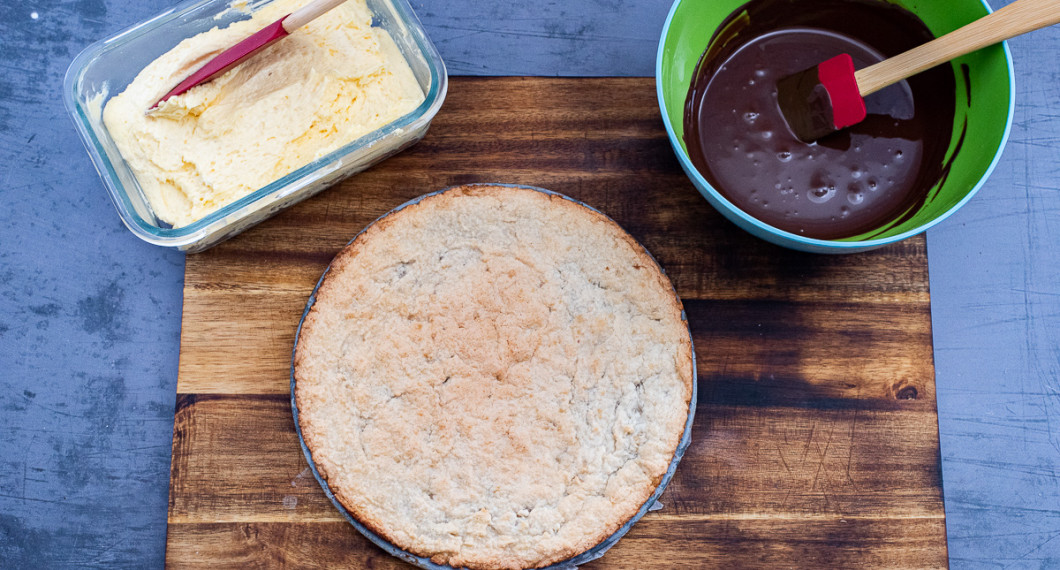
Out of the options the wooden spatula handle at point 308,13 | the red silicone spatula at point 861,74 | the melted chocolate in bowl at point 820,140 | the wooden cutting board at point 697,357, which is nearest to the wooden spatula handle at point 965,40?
the red silicone spatula at point 861,74

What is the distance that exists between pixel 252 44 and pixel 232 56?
0.06 meters

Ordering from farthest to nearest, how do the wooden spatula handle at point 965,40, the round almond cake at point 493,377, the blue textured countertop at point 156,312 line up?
the blue textured countertop at point 156,312
the round almond cake at point 493,377
the wooden spatula handle at point 965,40

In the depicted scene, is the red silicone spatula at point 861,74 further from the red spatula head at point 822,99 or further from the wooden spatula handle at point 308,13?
the wooden spatula handle at point 308,13

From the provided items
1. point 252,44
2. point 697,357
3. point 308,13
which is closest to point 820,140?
point 697,357

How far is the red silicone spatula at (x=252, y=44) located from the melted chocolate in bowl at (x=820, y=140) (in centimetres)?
89

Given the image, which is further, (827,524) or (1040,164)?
(1040,164)

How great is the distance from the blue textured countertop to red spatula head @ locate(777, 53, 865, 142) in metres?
0.40

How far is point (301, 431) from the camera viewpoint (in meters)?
1.66

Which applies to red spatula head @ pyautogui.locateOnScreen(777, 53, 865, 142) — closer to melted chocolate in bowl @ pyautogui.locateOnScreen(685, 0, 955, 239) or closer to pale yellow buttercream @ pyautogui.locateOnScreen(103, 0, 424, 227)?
melted chocolate in bowl @ pyautogui.locateOnScreen(685, 0, 955, 239)

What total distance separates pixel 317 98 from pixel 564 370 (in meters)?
0.88

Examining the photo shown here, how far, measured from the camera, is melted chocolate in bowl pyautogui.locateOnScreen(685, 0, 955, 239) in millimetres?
1602

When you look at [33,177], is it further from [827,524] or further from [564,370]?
[827,524]

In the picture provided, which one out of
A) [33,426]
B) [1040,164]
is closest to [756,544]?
[1040,164]

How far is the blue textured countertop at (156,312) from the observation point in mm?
1853
